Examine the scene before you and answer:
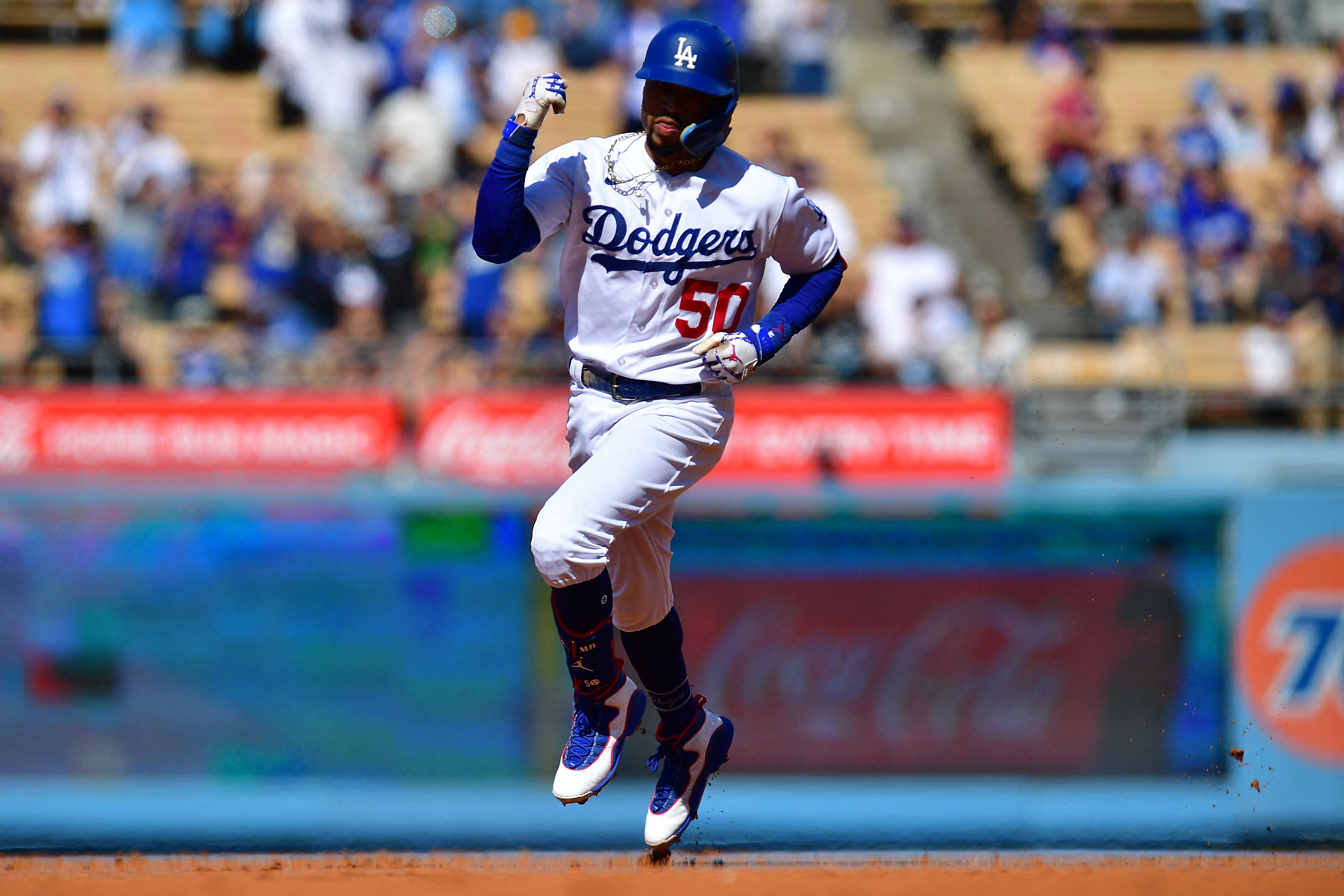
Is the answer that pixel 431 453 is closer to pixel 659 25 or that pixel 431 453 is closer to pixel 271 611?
pixel 271 611

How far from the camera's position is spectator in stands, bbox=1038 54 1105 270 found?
1352cm

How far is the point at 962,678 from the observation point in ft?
26.7

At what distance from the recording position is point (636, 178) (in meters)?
5.34

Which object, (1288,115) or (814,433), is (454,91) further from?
(1288,115)

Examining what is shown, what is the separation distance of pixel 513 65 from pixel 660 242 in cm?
903

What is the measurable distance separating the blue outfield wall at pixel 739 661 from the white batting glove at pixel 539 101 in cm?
340

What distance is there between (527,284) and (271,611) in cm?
500

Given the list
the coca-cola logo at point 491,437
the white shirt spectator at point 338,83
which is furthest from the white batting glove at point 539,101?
the white shirt spectator at point 338,83

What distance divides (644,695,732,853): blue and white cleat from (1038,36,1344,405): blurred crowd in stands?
666cm

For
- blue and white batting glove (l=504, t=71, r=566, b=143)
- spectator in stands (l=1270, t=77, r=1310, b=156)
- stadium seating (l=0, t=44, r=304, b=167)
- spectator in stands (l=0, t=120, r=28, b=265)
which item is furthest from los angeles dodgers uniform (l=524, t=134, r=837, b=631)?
spectator in stands (l=1270, t=77, r=1310, b=156)

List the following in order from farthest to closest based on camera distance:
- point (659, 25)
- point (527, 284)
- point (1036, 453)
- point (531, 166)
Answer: point (659, 25) → point (527, 284) → point (1036, 453) → point (531, 166)

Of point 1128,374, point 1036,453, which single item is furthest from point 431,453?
point 1128,374

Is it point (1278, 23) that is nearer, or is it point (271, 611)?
point (271, 611)

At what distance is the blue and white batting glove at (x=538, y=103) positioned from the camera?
197 inches
